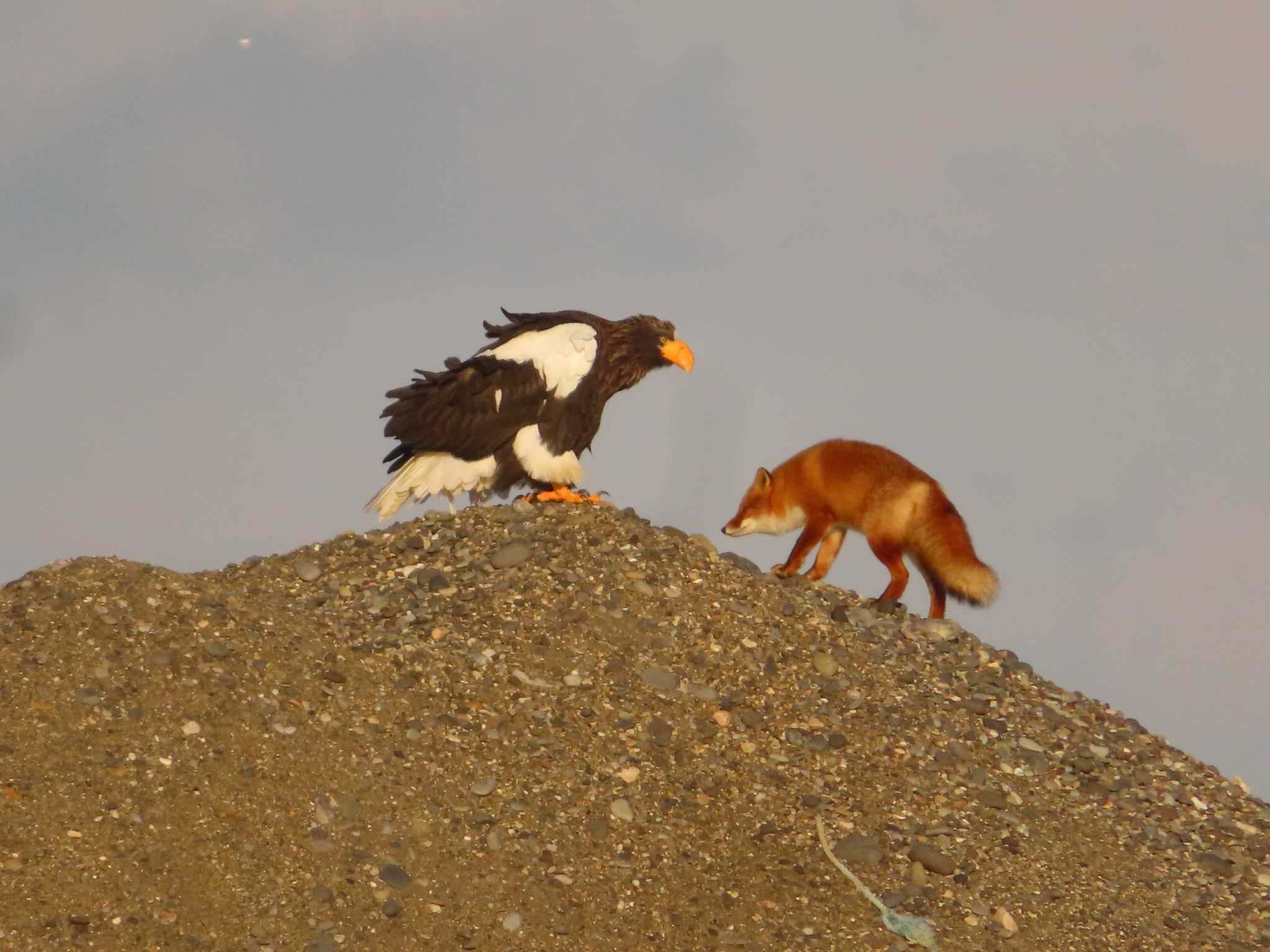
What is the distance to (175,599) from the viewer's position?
29.3ft

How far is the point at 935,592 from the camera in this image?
11.4 metres

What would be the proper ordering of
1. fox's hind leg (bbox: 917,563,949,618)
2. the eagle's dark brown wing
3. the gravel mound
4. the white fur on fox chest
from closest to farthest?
the gravel mound
the eagle's dark brown wing
fox's hind leg (bbox: 917,563,949,618)
the white fur on fox chest

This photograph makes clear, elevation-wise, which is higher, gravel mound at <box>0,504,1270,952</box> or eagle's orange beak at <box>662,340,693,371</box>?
eagle's orange beak at <box>662,340,693,371</box>

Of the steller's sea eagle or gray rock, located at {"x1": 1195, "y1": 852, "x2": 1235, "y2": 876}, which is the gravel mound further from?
the steller's sea eagle

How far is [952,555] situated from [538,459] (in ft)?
10.2

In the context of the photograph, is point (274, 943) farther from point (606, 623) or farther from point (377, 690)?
point (606, 623)

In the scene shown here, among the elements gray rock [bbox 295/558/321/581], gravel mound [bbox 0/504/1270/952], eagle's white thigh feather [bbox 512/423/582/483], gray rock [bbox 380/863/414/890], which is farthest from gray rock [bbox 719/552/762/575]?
gray rock [bbox 380/863/414/890]

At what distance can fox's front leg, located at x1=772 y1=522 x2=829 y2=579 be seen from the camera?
11555 mm

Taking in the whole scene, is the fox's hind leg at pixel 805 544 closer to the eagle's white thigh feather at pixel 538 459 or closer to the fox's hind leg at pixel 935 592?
the fox's hind leg at pixel 935 592

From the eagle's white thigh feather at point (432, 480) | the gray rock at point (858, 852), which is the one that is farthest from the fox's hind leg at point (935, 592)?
the gray rock at point (858, 852)

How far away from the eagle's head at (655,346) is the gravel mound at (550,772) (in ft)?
5.26

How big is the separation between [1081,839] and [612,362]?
482 centimetres

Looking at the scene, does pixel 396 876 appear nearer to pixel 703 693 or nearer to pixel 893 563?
pixel 703 693

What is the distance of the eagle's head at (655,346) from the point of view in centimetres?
1162
